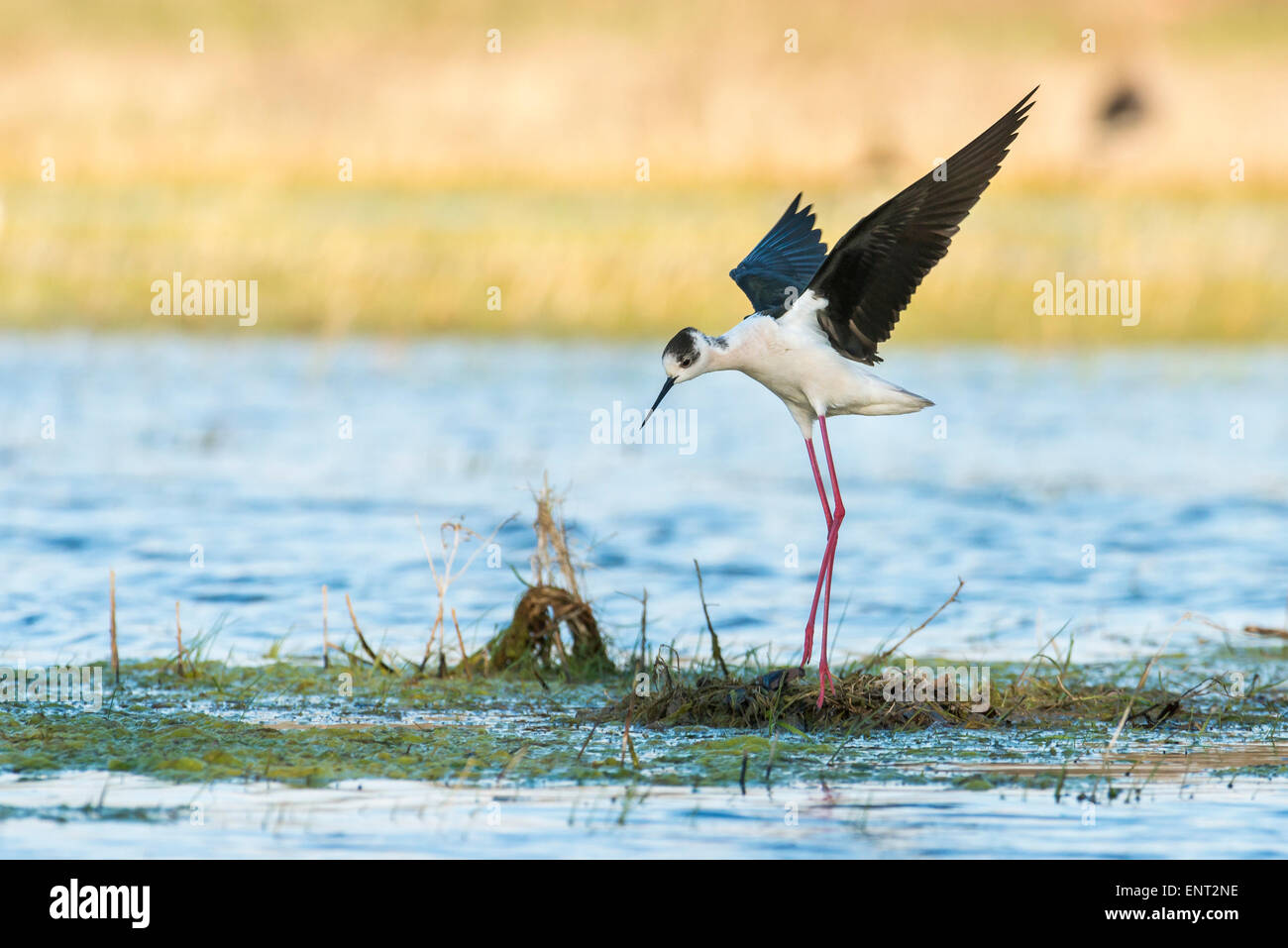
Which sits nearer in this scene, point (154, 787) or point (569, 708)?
point (154, 787)

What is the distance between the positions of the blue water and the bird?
182 centimetres

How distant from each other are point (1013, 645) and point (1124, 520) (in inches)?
165

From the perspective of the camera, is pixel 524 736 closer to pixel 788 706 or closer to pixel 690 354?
pixel 788 706

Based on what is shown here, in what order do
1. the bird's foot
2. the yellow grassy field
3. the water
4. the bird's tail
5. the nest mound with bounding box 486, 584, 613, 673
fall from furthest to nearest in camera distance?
the yellow grassy field < the nest mound with bounding box 486, 584, 613, 673 < the bird's tail < the bird's foot < the water

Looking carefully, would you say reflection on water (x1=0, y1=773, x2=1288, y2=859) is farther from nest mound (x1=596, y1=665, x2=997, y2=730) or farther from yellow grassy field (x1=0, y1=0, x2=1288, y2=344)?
yellow grassy field (x1=0, y1=0, x2=1288, y2=344)

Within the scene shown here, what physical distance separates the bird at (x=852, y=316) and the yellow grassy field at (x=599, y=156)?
47.4 ft

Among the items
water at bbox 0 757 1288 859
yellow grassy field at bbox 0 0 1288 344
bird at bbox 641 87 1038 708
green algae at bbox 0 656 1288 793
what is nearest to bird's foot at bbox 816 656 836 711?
bird at bbox 641 87 1038 708

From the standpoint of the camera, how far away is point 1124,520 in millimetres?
13617

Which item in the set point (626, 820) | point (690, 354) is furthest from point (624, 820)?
point (690, 354)

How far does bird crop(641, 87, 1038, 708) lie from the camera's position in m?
7.20
